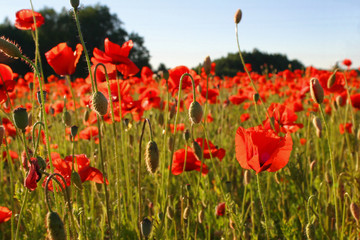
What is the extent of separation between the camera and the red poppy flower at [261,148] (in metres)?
0.87

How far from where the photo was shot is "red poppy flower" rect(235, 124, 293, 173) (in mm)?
873

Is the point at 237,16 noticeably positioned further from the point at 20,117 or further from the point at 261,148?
the point at 20,117

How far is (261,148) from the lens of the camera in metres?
0.91

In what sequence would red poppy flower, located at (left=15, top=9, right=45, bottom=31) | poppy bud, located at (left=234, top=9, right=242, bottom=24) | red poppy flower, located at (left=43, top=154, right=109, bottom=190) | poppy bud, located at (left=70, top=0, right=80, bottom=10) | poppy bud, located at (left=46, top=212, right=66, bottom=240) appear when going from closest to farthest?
poppy bud, located at (left=46, top=212, right=66, bottom=240)
poppy bud, located at (left=70, top=0, right=80, bottom=10)
red poppy flower, located at (left=43, top=154, right=109, bottom=190)
poppy bud, located at (left=234, top=9, right=242, bottom=24)
red poppy flower, located at (left=15, top=9, right=45, bottom=31)

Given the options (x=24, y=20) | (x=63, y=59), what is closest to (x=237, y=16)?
(x=63, y=59)

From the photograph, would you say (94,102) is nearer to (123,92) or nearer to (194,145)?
(194,145)

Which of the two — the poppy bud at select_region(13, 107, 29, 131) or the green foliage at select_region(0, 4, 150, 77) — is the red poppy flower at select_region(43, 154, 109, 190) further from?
the green foliage at select_region(0, 4, 150, 77)

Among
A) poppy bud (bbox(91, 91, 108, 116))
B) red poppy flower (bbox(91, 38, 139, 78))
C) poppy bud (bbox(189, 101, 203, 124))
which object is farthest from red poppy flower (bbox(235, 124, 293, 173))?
red poppy flower (bbox(91, 38, 139, 78))

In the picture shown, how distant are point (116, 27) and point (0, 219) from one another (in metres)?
31.6

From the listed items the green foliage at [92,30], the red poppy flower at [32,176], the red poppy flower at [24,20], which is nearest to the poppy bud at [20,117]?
the red poppy flower at [32,176]

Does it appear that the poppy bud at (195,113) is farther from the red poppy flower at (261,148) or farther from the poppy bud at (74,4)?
the poppy bud at (74,4)

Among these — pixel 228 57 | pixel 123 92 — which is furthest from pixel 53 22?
pixel 123 92

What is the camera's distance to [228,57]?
19.3m

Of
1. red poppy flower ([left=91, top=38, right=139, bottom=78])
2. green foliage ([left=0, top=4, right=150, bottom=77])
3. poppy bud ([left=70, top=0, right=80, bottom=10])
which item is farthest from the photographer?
green foliage ([left=0, top=4, right=150, bottom=77])
